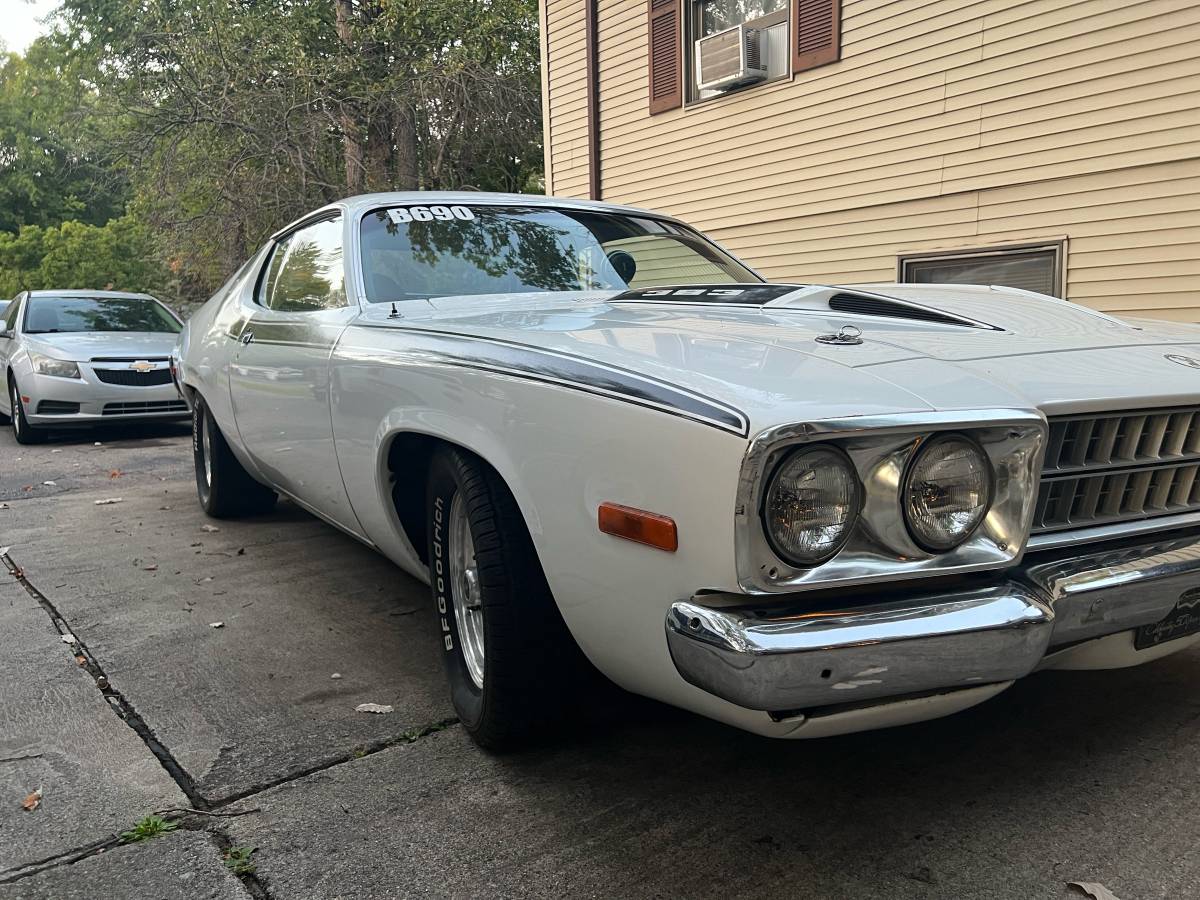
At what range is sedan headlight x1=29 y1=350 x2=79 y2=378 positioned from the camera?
821 cm

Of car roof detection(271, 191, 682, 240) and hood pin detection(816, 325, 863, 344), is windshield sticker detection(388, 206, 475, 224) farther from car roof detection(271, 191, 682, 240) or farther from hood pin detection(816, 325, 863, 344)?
hood pin detection(816, 325, 863, 344)

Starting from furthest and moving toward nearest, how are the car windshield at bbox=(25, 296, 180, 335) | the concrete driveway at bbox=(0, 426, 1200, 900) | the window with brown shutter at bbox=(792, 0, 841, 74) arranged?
the car windshield at bbox=(25, 296, 180, 335) → the window with brown shutter at bbox=(792, 0, 841, 74) → the concrete driveway at bbox=(0, 426, 1200, 900)

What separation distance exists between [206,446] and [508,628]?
3.48 meters

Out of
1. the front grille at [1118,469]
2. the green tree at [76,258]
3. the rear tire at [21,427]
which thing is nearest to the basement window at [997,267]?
the front grille at [1118,469]

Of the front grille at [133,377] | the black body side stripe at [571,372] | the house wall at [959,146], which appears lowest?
the front grille at [133,377]

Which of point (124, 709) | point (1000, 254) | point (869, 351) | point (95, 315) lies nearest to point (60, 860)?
point (124, 709)

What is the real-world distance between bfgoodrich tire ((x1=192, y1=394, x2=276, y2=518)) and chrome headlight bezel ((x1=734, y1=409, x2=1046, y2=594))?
147 inches

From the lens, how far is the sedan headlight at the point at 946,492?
1.80m

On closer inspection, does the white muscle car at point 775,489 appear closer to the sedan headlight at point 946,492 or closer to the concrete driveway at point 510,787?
the sedan headlight at point 946,492

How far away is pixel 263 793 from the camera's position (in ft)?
7.62

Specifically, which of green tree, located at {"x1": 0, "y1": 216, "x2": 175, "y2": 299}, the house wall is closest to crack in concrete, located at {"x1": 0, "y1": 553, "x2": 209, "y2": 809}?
the house wall

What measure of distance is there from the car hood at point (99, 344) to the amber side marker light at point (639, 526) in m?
7.74

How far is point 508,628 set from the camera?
2.25 metres

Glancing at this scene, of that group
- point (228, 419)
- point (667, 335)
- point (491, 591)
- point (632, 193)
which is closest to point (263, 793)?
point (491, 591)
